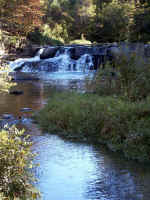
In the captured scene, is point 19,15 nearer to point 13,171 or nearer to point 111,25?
point 111,25

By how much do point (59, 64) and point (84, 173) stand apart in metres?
23.0

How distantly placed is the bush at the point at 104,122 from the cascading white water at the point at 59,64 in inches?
690

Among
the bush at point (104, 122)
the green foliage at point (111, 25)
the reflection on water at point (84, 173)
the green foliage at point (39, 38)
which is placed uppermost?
the green foliage at point (111, 25)

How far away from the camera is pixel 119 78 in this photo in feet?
39.5

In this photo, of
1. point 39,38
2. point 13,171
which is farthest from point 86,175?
point 39,38

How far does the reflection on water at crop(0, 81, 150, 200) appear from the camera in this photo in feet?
20.9

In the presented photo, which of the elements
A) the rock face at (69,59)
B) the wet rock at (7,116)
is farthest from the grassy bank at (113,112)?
the rock face at (69,59)

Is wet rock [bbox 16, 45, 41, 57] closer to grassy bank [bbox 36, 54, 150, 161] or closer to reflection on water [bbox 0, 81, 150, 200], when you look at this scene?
grassy bank [bbox 36, 54, 150, 161]

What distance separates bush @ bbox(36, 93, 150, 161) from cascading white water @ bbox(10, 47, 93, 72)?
17.5 metres

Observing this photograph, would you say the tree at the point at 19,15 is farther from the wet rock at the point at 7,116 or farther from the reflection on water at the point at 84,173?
the reflection on water at the point at 84,173

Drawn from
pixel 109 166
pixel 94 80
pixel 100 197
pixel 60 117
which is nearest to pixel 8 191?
pixel 100 197

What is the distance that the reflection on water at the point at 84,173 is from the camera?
250 inches

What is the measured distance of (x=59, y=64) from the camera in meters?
30.0

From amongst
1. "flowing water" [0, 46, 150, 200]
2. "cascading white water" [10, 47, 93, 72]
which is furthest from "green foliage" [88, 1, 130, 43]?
"flowing water" [0, 46, 150, 200]
